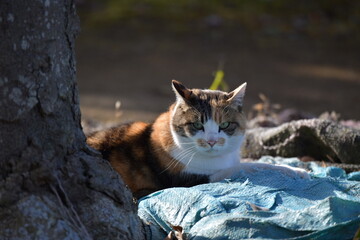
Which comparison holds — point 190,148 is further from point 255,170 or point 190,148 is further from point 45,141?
point 45,141

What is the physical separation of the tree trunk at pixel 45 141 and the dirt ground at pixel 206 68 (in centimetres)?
327

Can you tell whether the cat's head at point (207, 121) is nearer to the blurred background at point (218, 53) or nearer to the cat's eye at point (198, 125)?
the cat's eye at point (198, 125)

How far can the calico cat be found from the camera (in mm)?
2755

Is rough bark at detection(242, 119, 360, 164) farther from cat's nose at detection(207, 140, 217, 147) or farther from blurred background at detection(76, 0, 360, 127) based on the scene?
blurred background at detection(76, 0, 360, 127)

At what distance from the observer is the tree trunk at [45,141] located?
1.76m

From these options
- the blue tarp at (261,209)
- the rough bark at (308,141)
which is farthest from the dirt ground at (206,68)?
the blue tarp at (261,209)

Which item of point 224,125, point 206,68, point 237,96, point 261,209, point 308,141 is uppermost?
point 237,96

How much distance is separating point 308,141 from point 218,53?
13.3 ft

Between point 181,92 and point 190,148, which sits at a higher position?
point 181,92

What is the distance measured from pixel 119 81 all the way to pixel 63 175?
464 centimetres

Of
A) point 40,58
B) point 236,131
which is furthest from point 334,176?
point 40,58

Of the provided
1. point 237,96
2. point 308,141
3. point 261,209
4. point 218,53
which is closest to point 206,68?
point 218,53

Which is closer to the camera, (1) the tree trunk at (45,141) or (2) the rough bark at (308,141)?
(1) the tree trunk at (45,141)

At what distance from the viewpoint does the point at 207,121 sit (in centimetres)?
275
